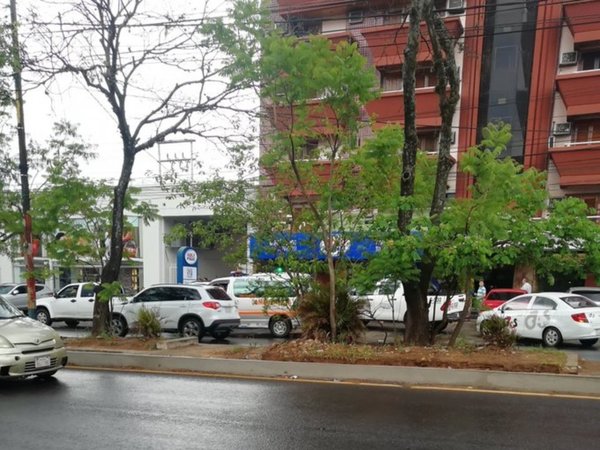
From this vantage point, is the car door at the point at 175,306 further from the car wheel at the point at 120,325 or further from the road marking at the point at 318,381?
the road marking at the point at 318,381

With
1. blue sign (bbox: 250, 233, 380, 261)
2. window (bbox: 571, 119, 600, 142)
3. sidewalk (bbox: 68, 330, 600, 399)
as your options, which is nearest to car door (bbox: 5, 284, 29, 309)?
sidewalk (bbox: 68, 330, 600, 399)

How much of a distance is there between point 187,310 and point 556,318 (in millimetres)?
9954

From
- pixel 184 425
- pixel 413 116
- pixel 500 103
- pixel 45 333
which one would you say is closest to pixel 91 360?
pixel 45 333

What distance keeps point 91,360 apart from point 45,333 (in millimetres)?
2182

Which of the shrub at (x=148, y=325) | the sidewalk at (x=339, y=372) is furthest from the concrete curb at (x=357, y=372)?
the shrub at (x=148, y=325)

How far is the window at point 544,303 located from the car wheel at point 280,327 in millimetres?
6908

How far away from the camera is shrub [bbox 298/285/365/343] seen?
34.8ft

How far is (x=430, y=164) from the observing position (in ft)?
37.0

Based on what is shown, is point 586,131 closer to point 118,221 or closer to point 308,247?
point 308,247

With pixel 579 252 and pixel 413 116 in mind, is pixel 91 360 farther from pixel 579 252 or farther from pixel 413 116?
pixel 579 252

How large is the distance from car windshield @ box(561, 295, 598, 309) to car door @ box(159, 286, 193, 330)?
9.99m

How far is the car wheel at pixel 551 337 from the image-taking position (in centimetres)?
1369

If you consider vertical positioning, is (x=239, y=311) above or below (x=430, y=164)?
below

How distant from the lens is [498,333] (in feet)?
32.8
